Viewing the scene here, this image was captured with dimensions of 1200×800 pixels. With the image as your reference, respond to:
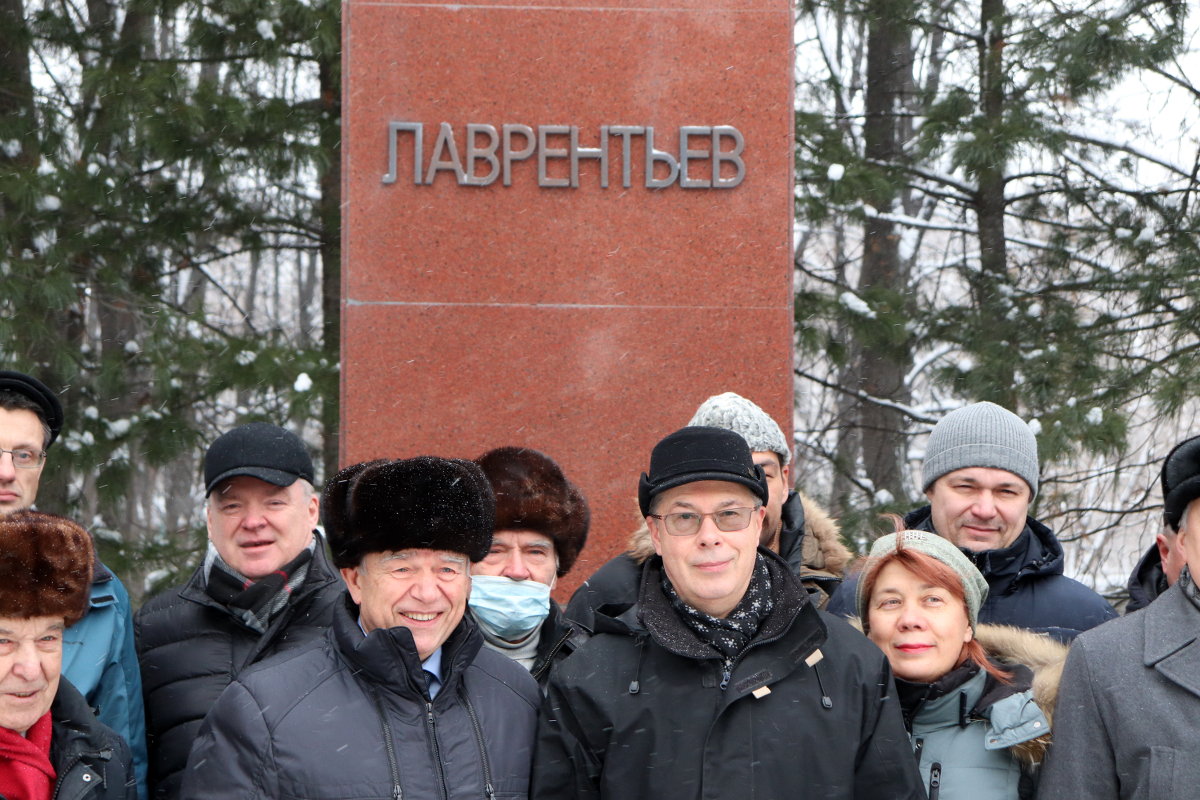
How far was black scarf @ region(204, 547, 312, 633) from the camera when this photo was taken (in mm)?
3668

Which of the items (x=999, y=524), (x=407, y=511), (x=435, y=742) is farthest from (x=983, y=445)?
(x=435, y=742)

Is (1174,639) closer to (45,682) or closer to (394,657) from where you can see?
(394,657)

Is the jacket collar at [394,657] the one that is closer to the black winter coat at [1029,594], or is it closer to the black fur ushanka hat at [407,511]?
the black fur ushanka hat at [407,511]

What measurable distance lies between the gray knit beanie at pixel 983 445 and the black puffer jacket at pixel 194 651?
1725 mm

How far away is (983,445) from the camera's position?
4062 millimetres

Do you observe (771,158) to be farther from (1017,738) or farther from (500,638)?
(1017,738)

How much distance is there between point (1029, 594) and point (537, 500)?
1354 millimetres

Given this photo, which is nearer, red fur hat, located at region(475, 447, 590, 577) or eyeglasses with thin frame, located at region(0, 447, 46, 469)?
eyeglasses with thin frame, located at region(0, 447, 46, 469)

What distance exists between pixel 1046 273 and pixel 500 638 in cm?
677

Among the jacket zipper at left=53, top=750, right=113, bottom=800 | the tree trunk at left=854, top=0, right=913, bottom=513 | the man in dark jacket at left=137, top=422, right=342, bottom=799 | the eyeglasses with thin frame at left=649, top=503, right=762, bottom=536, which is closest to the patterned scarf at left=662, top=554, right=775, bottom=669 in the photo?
the eyeglasses with thin frame at left=649, top=503, right=762, bottom=536

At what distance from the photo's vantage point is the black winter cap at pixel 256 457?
12.3 ft

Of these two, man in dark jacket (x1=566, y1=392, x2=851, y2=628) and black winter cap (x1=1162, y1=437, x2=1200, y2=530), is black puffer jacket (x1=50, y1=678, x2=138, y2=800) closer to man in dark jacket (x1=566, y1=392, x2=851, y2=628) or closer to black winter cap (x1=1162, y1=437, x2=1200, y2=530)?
man in dark jacket (x1=566, y1=392, x2=851, y2=628)

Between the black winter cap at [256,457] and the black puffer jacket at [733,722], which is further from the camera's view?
the black winter cap at [256,457]

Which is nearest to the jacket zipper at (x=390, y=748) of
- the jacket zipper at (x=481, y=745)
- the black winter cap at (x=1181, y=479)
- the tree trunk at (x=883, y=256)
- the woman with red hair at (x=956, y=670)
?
the jacket zipper at (x=481, y=745)
